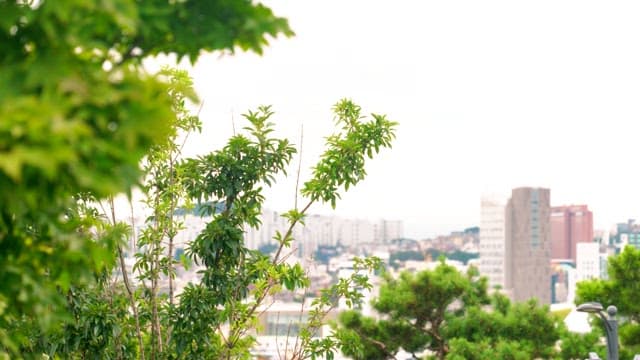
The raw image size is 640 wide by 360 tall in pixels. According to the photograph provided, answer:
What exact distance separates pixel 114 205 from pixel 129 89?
7.43 feet

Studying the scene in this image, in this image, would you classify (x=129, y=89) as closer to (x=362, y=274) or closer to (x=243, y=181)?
(x=243, y=181)

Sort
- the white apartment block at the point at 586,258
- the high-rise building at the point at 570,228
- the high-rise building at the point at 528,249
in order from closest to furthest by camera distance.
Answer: the high-rise building at the point at 528,249
the white apartment block at the point at 586,258
the high-rise building at the point at 570,228

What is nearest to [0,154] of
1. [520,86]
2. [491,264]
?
[520,86]

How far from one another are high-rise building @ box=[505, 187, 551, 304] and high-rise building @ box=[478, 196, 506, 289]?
2.74 meters

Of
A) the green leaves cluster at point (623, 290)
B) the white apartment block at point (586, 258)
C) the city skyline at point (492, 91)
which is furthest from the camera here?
the white apartment block at point (586, 258)

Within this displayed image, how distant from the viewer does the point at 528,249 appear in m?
31.4

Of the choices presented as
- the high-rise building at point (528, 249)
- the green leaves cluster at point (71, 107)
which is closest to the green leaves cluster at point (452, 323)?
the green leaves cluster at point (71, 107)

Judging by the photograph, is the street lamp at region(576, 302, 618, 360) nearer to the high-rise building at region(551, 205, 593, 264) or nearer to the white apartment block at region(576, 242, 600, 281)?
the white apartment block at region(576, 242, 600, 281)

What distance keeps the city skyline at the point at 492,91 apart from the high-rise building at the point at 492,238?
683 millimetres

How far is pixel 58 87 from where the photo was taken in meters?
0.88

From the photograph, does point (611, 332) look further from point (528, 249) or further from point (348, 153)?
point (528, 249)

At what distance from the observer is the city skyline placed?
68.8 feet

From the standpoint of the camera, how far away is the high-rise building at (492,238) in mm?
36000

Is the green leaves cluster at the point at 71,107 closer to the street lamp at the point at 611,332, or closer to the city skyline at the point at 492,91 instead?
the street lamp at the point at 611,332
